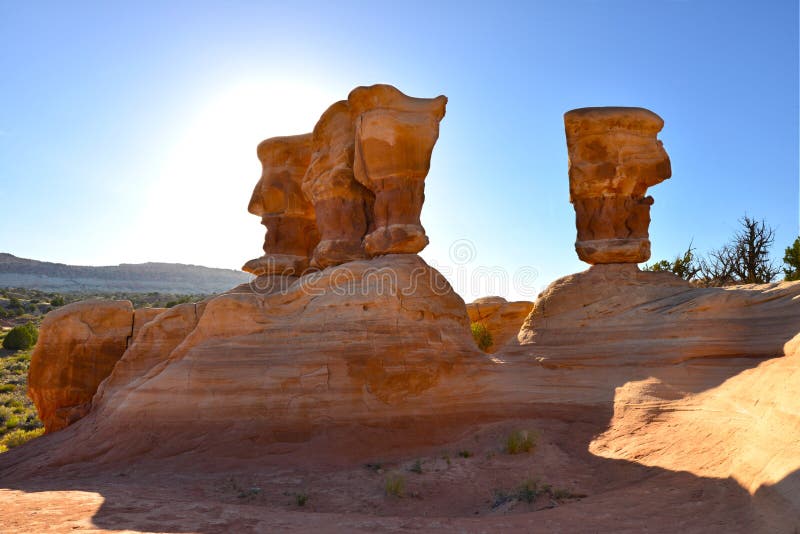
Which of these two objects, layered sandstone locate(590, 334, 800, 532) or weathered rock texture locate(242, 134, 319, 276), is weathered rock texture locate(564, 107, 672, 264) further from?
weathered rock texture locate(242, 134, 319, 276)

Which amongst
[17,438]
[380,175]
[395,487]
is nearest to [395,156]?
[380,175]

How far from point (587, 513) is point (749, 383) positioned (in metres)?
2.94

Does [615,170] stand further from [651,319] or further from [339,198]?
[339,198]

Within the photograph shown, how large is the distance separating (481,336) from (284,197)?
23.8ft

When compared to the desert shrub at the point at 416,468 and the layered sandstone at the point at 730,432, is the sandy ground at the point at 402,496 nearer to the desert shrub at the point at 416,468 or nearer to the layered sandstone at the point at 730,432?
the desert shrub at the point at 416,468

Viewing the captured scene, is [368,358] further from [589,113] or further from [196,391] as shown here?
[589,113]

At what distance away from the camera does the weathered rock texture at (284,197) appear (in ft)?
43.4

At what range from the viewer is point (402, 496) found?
6.03 meters

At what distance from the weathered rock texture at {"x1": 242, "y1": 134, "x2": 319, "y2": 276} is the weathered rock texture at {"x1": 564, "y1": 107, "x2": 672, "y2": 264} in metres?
6.27

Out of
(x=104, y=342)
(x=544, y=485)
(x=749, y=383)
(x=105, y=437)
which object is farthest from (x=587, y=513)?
(x=104, y=342)

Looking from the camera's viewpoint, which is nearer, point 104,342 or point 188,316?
point 188,316

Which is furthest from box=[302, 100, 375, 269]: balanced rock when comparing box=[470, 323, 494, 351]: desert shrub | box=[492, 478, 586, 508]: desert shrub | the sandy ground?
box=[470, 323, 494, 351]: desert shrub

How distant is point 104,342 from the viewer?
10469 mm

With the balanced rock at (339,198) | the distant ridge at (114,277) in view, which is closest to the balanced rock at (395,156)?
the balanced rock at (339,198)
